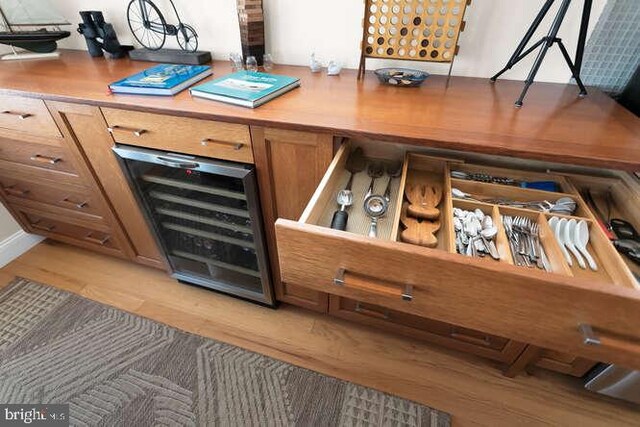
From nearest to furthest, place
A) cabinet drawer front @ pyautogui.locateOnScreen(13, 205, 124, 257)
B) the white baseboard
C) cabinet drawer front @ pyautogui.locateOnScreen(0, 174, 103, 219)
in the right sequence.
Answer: cabinet drawer front @ pyautogui.locateOnScreen(0, 174, 103, 219)
cabinet drawer front @ pyautogui.locateOnScreen(13, 205, 124, 257)
the white baseboard

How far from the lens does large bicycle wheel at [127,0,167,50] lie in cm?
125

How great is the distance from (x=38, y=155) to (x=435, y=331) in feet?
5.64

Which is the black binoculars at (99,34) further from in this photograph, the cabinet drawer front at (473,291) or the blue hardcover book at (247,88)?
the cabinet drawer front at (473,291)

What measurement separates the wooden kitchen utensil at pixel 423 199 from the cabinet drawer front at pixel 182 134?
0.50 metres

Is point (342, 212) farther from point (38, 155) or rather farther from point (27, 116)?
point (38, 155)

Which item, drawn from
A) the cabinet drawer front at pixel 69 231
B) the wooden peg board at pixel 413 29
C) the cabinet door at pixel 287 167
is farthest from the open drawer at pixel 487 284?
the cabinet drawer front at pixel 69 231

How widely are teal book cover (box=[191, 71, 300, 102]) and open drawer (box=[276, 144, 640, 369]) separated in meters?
0.37

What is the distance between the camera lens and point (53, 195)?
4.66ft

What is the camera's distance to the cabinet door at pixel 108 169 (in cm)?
104

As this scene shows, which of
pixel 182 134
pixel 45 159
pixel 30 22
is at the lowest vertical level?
pixel 45 159

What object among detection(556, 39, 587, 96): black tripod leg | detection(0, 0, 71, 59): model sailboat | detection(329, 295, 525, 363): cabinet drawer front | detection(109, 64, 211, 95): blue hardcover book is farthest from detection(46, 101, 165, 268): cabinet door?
detection(556, 39, 587, 96): black tripod leg

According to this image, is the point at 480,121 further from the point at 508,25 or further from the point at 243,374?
the point at 243,374

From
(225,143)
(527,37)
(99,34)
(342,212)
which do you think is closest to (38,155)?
(99,34)

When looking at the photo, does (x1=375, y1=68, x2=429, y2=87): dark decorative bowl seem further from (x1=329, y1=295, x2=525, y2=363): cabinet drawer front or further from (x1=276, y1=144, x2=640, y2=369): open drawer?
(x1=329, y1=295, x2=525, y2=363): cabinet drawer front
